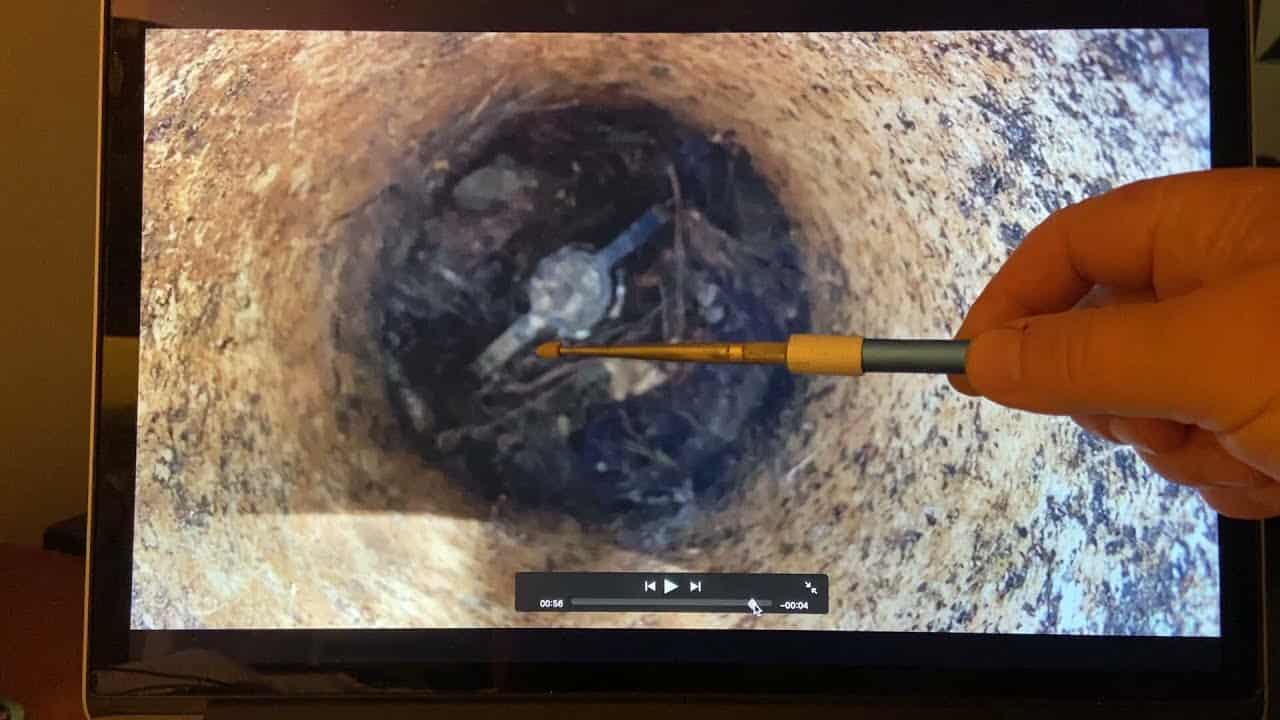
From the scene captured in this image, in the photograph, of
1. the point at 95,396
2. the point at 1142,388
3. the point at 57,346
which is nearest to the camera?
the point at 1142,388

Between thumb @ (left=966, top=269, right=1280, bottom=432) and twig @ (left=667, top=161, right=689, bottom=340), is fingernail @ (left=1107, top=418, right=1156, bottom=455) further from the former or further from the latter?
twig @ (left=667, top=161, right=689, bottom=340)

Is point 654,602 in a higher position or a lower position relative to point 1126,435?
lower

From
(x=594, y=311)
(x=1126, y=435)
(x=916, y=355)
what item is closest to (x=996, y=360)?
(x=916, y=355)

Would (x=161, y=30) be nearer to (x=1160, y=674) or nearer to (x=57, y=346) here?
(x=57, y=346)

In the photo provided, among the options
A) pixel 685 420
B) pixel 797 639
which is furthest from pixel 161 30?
pixel 797 639

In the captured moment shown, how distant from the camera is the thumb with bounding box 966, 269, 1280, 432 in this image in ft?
1.40

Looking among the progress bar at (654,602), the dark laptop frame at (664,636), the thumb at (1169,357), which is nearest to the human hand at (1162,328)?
the thumb at (1169,357)

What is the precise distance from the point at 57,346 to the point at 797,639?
725mm

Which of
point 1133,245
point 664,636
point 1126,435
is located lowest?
point 664,636

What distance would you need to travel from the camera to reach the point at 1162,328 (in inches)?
17.2

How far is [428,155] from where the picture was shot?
0.62 m

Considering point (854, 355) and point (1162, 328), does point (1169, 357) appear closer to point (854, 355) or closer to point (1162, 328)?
point (1162, 328)
